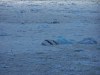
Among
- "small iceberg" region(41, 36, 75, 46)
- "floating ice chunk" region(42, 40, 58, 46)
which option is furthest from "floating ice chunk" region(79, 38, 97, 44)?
"floating ice chunk" region(42, 40, 58, 46)

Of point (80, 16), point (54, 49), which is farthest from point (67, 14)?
point (54, 49)

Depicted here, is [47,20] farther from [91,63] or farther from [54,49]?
[91,63]

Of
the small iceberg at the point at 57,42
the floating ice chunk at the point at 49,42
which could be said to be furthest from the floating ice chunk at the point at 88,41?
the floating ice chunk at the point at 49,42

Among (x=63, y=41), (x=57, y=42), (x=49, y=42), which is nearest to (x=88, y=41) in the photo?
(x=63, y=41)

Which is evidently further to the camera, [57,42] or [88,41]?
[88,41]

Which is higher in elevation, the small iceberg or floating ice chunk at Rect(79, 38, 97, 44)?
the small iceberg

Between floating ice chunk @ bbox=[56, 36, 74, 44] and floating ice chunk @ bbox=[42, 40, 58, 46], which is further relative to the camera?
floating ice chunk @ bbox=[56, 36, 74, 44]

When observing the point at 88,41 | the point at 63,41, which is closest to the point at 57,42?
the point at 63,41

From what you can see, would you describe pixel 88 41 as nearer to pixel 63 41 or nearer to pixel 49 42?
pixel 63 41

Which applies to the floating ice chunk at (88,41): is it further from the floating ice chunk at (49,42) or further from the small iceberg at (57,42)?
the floating ice chunk at (49,42)

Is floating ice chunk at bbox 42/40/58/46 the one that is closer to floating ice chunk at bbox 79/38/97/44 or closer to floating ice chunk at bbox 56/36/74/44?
floating ice chunk at bbox 56/36/74/44

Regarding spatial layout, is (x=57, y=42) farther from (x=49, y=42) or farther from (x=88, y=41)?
(x=88, y=41)

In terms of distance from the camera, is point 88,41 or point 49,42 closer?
point 49,42

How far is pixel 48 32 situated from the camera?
1025cm
